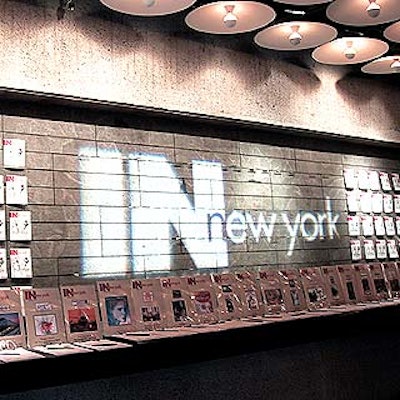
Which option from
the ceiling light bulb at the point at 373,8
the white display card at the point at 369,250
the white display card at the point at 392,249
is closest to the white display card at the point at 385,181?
the white display card at the point at 392,249

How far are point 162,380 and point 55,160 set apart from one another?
2169 millimetres

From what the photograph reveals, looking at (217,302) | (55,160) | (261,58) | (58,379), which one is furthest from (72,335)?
(261,58)

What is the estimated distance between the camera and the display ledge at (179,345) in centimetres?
256

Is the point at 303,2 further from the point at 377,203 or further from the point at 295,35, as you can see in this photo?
the point at 377,203

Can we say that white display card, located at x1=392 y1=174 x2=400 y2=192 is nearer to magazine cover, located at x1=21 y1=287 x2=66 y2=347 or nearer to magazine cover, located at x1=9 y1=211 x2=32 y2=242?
magazine cover, located at x1=9 y1=211 x2=32 y2=242

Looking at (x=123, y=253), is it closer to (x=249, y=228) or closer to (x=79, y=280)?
(x=79, y=280)

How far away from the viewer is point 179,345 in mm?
2980

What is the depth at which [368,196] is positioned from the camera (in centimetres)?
705

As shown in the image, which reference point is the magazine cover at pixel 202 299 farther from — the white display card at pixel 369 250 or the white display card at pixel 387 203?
the white display card at pixel 387 203

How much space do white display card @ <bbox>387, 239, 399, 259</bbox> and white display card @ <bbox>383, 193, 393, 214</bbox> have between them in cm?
36

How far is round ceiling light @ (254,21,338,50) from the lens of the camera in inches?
183

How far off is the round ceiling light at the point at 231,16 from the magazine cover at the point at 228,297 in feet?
5.92

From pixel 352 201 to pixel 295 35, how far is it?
2.71 m

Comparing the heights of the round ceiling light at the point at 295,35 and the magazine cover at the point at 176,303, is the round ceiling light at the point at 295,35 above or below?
above
